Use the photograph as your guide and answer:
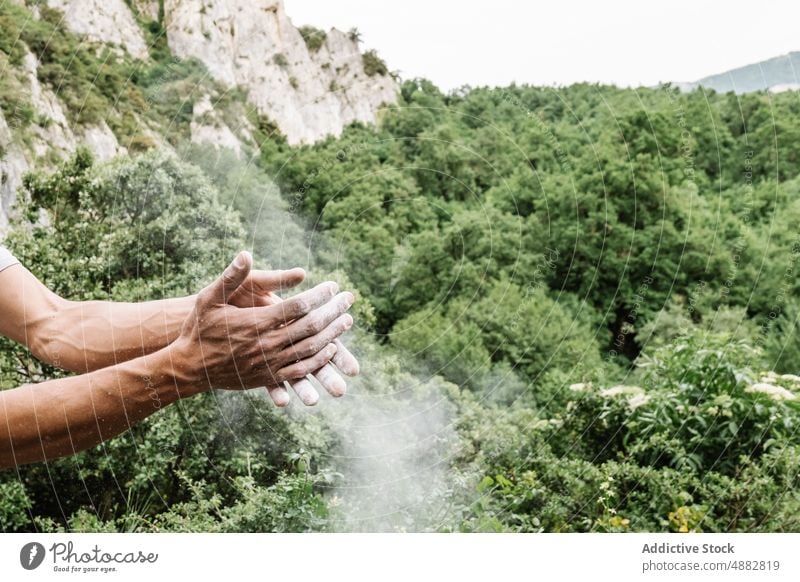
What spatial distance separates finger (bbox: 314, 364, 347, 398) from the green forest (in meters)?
0.82

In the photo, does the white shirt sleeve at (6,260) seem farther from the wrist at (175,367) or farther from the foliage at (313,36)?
the foliage at (313,36)

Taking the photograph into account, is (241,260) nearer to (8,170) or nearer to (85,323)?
(85,323)

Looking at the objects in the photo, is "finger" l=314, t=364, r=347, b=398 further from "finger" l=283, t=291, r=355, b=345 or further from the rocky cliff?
the rocky cliff

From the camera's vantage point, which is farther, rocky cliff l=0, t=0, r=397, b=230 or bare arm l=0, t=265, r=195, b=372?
rocky cliff l=0, t=0, r=397, b=230

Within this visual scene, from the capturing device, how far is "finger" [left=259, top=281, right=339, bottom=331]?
1874 millimetres

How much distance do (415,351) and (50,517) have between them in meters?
3.19

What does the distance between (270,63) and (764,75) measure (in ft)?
8.04

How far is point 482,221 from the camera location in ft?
14.5

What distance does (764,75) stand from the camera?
2.98 m

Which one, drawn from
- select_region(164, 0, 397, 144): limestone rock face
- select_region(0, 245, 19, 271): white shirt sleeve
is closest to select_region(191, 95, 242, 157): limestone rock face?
select_region(164, 0, 397, 144): limestone rock face

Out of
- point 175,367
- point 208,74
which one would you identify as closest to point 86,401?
point 175,367

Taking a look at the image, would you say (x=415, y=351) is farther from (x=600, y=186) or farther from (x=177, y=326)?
(x=177, y=326)

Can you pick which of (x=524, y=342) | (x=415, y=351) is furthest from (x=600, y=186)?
(x=415, y=351)

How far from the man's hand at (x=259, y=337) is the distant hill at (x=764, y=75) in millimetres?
2013
